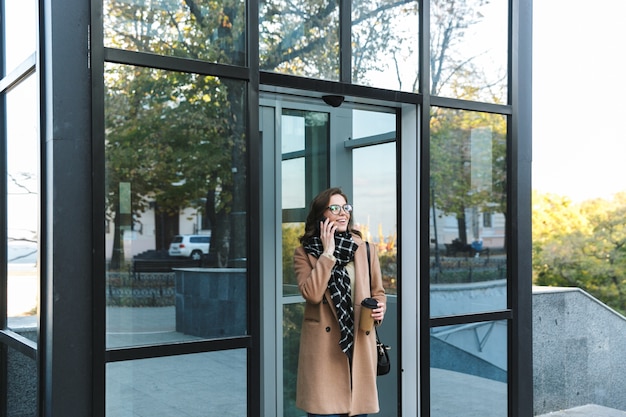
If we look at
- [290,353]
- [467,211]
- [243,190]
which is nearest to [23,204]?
[243,190]

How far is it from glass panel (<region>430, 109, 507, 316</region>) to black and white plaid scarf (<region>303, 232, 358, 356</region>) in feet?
3.21

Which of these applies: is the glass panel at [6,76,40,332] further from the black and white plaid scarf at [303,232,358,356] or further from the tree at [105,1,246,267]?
the black and white plaid scarf at [303,232,358,356]

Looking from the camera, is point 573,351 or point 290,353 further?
point 573,351

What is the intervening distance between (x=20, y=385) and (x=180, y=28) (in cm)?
236

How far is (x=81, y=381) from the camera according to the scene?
4.00 m

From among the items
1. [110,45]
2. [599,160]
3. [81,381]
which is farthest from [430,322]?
[599,160]

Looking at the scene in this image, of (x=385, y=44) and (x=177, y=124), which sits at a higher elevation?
(x=385, y=44)

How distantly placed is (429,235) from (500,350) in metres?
1.18

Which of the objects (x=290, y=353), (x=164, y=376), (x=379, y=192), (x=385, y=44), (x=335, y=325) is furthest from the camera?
(x=290, y=353)

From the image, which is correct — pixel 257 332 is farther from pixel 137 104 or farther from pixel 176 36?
pixel 176 36

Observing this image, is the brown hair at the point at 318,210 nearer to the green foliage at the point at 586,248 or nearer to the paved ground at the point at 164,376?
the paved ground at the point at 164,376

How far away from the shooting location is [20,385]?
4832mm

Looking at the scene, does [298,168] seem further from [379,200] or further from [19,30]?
[19,30]

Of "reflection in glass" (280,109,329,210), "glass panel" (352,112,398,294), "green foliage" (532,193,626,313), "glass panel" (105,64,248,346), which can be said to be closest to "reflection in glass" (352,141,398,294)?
"glass panel" (352,112,398,294)
